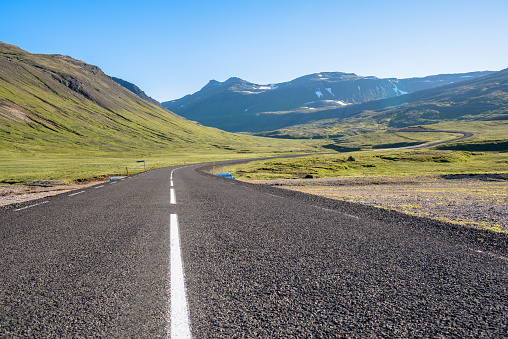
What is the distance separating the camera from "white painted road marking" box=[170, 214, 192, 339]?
9.25 ft

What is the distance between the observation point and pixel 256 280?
13.2 ft

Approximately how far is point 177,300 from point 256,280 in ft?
3.89

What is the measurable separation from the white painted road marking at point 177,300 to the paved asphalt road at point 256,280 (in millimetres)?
37

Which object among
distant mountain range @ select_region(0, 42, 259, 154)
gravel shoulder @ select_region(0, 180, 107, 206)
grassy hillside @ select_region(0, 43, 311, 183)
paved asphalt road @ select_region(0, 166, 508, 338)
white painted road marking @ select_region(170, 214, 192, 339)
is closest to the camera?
white painted road marking @ select_region(170, 214, 192, 339)

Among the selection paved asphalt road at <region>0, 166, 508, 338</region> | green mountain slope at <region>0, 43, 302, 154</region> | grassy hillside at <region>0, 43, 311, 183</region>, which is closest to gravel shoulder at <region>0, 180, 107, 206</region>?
paved asphalt road at <region>0, 166, 508, 338</region>

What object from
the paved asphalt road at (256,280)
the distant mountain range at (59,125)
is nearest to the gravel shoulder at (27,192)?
the paved asphalt road at (256,280)

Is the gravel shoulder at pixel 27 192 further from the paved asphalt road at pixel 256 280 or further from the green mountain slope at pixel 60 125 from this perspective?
the green mountain slope at pixel 60 125

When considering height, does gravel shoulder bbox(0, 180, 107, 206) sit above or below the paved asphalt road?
above

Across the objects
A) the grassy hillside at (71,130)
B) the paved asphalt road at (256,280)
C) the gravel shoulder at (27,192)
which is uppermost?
the grassy hillside at (71,130)

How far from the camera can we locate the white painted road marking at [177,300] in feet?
9.25

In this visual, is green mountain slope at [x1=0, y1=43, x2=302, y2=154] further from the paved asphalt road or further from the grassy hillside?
the paved asphalt road

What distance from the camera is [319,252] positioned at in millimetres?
5215

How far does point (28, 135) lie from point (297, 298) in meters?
156

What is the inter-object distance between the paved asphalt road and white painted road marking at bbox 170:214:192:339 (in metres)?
0.04
